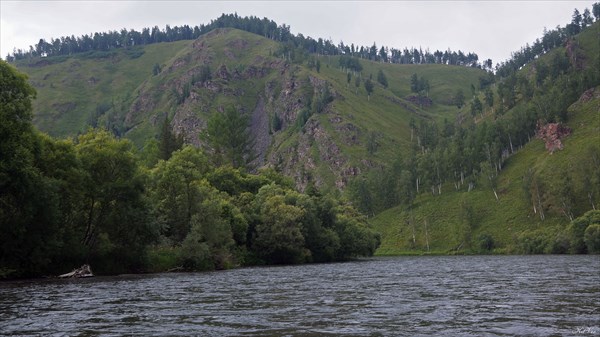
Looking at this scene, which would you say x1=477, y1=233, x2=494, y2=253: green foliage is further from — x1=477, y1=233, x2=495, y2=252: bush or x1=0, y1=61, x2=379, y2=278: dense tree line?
x1=0, y1=61, x2=379, y2=278: dense tree line

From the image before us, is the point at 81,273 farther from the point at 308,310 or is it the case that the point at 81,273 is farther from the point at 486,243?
the point at 486,243

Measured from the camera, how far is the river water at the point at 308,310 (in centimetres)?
2475

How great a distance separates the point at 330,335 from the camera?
23125mm

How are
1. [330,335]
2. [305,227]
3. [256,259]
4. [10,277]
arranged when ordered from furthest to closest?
[305,227]
[256,259]
[10,277]
[330,335]

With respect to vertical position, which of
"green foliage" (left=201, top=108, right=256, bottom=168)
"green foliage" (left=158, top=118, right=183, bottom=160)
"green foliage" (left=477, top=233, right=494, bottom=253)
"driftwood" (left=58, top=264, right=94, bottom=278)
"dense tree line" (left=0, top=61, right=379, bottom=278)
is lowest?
"green foliage" (left=477, top=233, right=494, bottom=253)

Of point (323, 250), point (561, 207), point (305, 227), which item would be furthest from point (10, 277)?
point (561, 207)

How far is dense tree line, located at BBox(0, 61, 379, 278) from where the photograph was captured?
2232 inches

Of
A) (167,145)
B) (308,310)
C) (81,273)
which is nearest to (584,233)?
(167,145)

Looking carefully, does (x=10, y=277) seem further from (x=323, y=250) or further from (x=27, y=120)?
(x=323, y=250)

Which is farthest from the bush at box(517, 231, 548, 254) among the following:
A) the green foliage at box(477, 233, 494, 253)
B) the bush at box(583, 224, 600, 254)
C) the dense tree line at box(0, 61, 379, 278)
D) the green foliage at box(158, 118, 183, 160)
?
the green foliage at box(158, 118, 183, 160)

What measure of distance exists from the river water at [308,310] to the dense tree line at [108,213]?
10.8 meters

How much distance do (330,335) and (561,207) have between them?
177m

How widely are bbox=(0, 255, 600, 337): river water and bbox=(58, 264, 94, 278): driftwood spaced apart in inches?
516

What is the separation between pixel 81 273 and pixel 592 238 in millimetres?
118923
